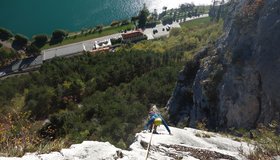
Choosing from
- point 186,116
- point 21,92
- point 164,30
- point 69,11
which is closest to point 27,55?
point 69,11

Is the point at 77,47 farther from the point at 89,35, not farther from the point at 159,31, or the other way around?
the point at 159,31

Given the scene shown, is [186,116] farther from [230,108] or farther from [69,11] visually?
[69,11]

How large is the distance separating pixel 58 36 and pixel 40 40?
11.6ft

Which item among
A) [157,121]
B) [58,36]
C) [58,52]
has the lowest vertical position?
[58,52]

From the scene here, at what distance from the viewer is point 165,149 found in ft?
23.1

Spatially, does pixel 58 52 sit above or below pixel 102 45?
below

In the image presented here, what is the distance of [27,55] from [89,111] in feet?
118

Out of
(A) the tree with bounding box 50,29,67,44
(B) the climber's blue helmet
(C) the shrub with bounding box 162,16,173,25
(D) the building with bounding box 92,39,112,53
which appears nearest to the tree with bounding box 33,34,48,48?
(A) the tree with bounding box 50,29,67,44

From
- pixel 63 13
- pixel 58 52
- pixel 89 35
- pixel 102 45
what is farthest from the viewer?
pixel 63 13

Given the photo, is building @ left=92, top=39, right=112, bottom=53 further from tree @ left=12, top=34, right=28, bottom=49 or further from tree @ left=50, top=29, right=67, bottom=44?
tree @ left=12, top=34, right=28, bottom=49

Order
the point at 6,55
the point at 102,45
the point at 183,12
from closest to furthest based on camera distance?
1. the point at 6,55
2. the point at 102,45
3. the point at 183,12

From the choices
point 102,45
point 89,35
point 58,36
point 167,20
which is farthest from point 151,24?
point 58,36

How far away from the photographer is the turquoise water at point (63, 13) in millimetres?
65688

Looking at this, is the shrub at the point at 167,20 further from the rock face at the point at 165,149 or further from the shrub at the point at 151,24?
the rock face at the point at 165,149
